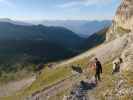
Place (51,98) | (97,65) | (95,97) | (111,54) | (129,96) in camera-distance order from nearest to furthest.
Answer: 1. (129,96)
2. (95,97)
3. (97,65)
4. (51,98)
5. (111,54)

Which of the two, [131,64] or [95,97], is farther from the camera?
[131,64]

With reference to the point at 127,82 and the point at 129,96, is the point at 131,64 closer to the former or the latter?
the point at 127,82

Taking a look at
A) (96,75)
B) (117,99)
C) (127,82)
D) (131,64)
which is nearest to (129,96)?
(117,99)

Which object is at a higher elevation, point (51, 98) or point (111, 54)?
point (111, 54)

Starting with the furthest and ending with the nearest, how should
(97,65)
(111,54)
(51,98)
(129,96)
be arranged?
(111,54), (51,98), (97,65), (129,96)

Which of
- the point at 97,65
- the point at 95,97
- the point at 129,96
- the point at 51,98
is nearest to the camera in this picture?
the point at 129,96

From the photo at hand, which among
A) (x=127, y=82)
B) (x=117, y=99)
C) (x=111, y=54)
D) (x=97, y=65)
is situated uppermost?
(x=111, y=54)

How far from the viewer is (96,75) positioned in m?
61.0

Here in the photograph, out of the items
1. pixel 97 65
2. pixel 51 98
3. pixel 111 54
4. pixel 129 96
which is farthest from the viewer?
pixel 111 54

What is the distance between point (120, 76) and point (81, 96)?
28.0 feet

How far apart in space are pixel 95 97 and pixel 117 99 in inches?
237

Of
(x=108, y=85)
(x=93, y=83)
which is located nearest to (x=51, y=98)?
(x=93, y=83)

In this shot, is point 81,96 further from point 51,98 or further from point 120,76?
point 51,98

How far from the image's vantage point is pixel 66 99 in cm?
5575
